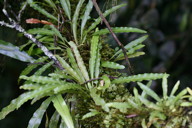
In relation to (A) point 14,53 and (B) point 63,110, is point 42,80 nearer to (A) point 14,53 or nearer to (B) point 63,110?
(B) point 63,110

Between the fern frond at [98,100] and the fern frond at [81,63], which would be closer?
the fern frond at [98,100]

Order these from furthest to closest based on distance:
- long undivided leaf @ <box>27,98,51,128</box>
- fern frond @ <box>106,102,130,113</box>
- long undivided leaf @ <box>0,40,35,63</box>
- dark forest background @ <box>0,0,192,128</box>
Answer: dark forest background @ <box>0,0,192,128</box> → long undivided leaf @ <box>0,40,35,63</box> → long undivided leaf @ <box>27,98,51,128</box> → fern frond @ <box>106,102,130,113</box>

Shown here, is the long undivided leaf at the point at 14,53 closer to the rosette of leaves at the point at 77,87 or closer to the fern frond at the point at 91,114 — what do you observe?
the rosette of leaves at the point at 77,87

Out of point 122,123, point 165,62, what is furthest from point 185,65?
point 122,123

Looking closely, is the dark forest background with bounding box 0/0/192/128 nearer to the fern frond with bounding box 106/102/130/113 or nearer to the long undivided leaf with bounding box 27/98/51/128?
the long undivided leaf with bounding box 27/98/51/128

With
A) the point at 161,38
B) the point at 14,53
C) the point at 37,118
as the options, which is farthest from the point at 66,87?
the point at 161,38

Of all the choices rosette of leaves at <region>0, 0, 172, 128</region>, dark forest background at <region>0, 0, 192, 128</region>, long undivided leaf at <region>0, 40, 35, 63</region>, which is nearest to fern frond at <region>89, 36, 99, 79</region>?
rosette of leaves at <region>0, 0, 172, 128</region>

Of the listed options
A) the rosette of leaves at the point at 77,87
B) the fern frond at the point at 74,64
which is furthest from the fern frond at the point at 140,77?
the fern frond at the point at 74,64
